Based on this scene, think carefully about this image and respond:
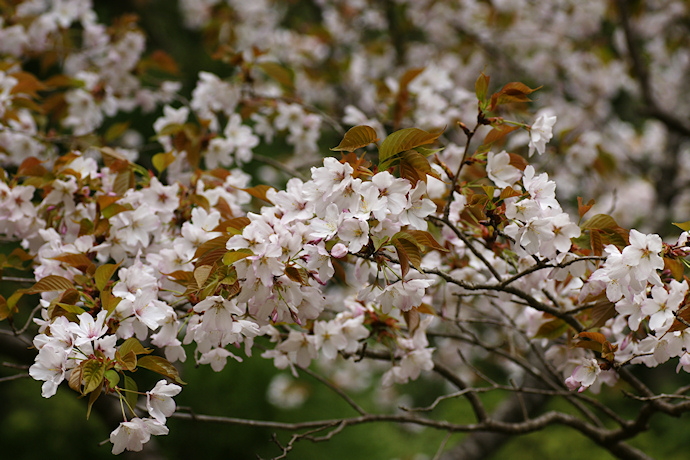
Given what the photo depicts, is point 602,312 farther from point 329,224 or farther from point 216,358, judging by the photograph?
point 216,358

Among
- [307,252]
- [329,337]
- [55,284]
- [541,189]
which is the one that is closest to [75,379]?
[55,284]

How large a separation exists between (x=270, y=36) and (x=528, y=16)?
1608mm

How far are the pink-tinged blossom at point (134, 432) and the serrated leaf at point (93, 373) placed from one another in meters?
0.08

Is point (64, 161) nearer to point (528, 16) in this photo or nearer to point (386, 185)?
point (386, 185)

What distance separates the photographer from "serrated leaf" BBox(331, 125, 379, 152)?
893mm

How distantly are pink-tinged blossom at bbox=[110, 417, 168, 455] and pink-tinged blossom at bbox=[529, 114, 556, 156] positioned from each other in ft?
2.58

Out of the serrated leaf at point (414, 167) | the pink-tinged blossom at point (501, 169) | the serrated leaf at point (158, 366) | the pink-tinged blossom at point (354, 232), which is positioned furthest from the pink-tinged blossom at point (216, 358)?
the pink-tinged blossom at point (501, 169)

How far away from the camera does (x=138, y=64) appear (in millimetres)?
2092

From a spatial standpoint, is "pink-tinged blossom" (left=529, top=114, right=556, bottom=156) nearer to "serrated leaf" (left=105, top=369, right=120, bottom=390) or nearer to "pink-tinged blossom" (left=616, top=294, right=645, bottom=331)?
"pink-tinged blossom" (left=616, top=294, right=645, bottom=331)

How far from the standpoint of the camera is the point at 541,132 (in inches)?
41.2

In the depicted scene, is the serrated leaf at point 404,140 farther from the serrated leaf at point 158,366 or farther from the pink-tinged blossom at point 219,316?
the serrated leaf at point 158,366

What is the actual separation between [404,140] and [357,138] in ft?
0.24

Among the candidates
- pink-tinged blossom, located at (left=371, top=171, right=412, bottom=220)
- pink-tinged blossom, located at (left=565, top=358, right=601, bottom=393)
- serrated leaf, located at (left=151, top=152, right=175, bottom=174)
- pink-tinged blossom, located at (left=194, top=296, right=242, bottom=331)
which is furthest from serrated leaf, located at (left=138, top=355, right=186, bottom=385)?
pink-tinged blossom, located at (left=565, top=358, right=601, bottom=393)

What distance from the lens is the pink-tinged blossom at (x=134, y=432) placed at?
0.84m
